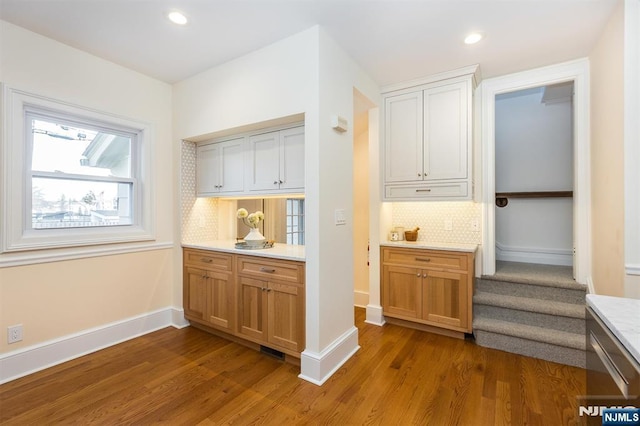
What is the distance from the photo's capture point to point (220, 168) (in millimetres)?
3061

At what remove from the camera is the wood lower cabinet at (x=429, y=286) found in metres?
2.72

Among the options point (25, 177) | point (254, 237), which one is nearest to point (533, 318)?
point (254, 237)

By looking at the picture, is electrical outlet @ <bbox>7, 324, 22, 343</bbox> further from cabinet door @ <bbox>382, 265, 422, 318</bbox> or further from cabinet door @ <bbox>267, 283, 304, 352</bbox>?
cabinet door @ <bbox>382, 265, 422, 318</bbox>

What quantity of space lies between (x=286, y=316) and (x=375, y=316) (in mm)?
1273

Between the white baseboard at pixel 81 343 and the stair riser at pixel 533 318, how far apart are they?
3.19 m

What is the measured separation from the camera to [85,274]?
101 inches

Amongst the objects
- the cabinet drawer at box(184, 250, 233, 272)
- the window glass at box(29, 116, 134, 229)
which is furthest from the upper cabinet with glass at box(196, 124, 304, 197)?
the window glass at box(29, 116, 134, 229)

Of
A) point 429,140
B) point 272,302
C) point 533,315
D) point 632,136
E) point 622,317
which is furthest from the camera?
point 429,140

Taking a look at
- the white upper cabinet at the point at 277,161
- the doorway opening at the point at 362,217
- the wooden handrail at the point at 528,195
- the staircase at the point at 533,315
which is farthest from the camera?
the doorway opening at the point at 362,217

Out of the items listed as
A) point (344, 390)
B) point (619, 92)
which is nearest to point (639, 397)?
point (344, 390)

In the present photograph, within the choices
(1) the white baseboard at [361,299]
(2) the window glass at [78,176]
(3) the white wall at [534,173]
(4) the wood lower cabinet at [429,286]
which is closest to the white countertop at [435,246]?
(4) the wood lower cabinet at [429,286]

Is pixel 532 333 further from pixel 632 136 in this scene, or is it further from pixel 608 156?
pixel 632 136

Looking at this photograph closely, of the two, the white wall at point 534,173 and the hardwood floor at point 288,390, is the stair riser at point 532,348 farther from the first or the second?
the white wall at point 534,173

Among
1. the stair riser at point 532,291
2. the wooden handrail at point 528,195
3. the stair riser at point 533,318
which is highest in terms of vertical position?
the wooden handrail at point 528,195
